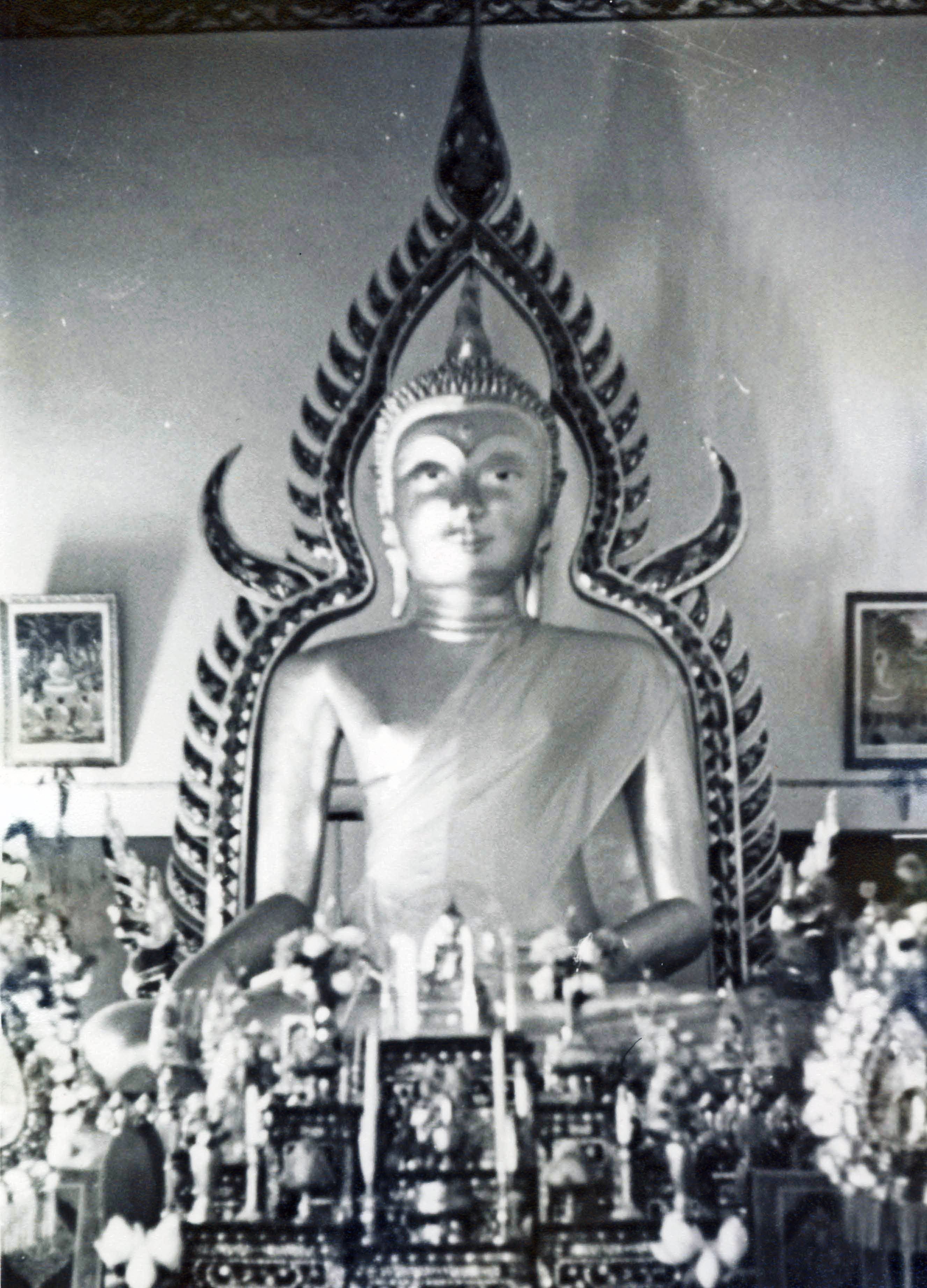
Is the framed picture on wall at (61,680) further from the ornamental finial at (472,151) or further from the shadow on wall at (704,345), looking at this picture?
the ornamental finial at (472,151)

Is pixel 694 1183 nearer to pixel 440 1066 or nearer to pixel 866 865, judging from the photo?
pixel 440 1066

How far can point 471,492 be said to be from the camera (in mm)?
4082

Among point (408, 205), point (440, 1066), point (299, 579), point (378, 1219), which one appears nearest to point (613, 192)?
point (408, 205)

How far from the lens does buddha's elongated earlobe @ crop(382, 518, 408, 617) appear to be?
13.8 feet

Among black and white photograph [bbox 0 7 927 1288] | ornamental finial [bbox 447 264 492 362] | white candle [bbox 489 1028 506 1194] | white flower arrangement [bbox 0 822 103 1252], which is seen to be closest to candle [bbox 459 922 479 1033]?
black and white photograph [bbox 0 7 927 1288]

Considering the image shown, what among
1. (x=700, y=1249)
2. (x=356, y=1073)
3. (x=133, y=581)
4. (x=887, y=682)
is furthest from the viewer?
(x=133, y=581)

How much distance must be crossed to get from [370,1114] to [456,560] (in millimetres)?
1179

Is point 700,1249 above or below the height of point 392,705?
below

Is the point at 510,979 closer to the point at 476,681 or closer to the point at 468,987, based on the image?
the point at 468,987

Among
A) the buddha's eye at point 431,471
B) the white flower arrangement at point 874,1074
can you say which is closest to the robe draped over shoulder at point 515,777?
the buddha's eye at point 431,471

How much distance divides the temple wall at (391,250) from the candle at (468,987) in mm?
779

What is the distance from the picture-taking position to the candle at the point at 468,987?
370 cm

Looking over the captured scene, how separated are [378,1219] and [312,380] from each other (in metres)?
1.79

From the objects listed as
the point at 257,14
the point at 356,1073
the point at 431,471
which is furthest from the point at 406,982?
the point at 257,14
